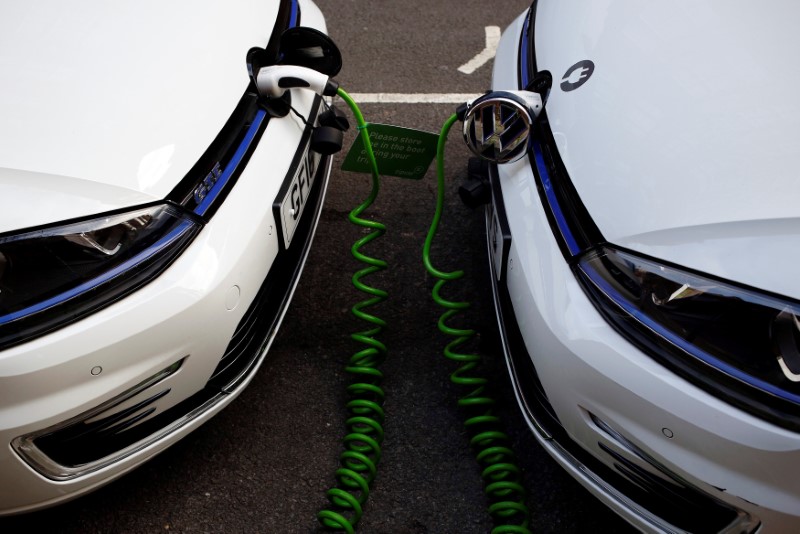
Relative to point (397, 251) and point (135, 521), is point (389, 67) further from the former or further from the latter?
point (135, 521)

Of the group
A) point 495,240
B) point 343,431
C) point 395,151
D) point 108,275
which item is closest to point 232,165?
point 108,275

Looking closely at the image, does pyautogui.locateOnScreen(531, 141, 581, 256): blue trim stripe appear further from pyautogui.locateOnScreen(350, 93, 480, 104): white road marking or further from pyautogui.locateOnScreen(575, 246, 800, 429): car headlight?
pyautogui.locateOnScreen(350, 93, 480, 104): white road marking

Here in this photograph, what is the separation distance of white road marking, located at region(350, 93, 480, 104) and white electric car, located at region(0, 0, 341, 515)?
140cm

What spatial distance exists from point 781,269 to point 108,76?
1706 mm

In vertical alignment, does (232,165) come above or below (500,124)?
below

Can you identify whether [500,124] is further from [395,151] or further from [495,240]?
[395,151]

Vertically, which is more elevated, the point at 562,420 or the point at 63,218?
the point at 63,218

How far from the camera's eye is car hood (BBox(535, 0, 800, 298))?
5.55ft

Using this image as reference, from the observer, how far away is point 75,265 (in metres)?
1.85

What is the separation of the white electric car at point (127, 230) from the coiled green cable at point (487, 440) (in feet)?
1.84

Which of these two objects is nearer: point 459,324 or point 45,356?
point 45,356

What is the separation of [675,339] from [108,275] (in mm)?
1297

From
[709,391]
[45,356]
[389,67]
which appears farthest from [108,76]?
[389,67]

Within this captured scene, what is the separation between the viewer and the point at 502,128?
2186mm
